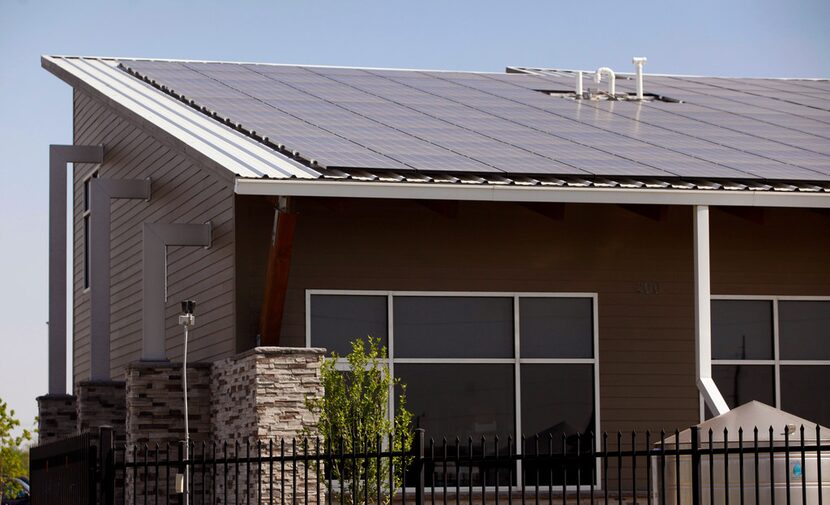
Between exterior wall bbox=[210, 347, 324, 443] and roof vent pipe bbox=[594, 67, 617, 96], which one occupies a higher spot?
roof vent pipe bbox=[594, 67, 617, 96]

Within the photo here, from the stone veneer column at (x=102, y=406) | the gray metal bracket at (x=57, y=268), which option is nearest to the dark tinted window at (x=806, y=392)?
the stone veneer column at (x=102, y=406)

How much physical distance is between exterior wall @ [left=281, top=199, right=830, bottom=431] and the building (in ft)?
0.08

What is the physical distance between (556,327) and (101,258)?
6.65 meters

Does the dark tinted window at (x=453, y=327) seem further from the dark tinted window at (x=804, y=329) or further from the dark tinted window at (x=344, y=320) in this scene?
the dark tinted window at (x=804, y=329)

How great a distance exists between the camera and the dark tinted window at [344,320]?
17.0 metres

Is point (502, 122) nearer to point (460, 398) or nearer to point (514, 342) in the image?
point (514, 342)

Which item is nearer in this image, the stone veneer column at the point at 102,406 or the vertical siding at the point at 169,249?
the vertical siding at the point at 169,249

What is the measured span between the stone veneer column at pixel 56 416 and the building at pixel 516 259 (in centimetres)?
342

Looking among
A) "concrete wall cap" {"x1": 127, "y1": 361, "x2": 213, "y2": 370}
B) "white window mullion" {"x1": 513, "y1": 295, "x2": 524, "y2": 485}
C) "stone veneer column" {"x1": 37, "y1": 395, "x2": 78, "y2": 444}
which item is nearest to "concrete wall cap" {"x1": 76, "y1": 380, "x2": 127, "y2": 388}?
"stone veneer column" {"x1": 37, "y1": 395, "x2": 78, "y2": 444}

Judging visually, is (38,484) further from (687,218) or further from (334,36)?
(334,36)

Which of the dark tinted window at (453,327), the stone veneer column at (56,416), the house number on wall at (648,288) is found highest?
the house number on wall at (648,288)

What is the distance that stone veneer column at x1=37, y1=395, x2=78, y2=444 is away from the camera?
21984 mm

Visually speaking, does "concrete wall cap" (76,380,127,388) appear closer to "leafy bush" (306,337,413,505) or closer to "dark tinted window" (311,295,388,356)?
"dark tinted window" (311,295,388,356)

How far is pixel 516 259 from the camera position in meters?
17.6
